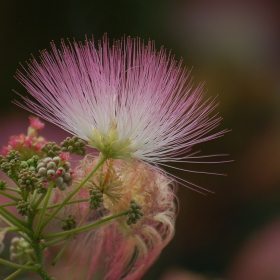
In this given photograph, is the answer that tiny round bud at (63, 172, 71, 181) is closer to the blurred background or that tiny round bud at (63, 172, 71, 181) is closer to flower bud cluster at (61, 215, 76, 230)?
flower bud cluster at (61, 215, 76, 230)

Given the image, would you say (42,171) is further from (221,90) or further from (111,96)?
(221,90)

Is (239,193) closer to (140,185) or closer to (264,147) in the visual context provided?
(264,147)

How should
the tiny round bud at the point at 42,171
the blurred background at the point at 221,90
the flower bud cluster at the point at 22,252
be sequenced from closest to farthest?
the tiny round bud at the point at 42,171
the flower bud cluster at the point at 22,252
the blurred background at the point at 221,90

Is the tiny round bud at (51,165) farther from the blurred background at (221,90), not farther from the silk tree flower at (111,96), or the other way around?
the blurred background at (221,90)

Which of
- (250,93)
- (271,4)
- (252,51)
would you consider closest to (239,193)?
(250,93)

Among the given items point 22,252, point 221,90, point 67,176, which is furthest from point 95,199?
point 221,90

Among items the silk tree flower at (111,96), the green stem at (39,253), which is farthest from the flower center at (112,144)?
the green stem at (39,253)
